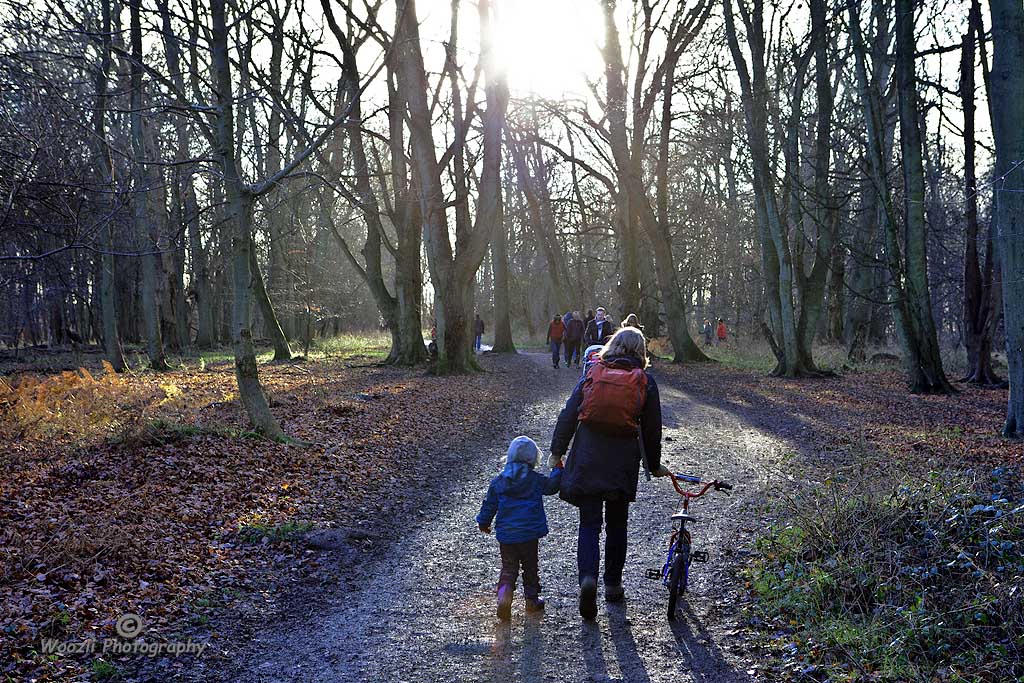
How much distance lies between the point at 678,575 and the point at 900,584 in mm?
1405

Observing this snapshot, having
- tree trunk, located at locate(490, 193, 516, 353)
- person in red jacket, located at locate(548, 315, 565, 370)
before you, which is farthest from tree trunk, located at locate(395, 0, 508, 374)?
tree trunk, located at locate(490, 193, 516, 353)

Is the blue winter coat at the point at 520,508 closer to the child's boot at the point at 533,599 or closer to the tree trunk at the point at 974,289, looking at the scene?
the child's boot at the point at 533,599

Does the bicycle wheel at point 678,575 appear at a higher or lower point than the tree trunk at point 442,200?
lower

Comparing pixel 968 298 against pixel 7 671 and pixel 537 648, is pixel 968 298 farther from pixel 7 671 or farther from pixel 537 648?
pixel 7 671

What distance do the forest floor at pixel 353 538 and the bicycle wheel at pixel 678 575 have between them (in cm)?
16

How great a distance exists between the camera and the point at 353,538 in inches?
294

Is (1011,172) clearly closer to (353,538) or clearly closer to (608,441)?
(608,441)

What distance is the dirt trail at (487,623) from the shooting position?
477 centimetres

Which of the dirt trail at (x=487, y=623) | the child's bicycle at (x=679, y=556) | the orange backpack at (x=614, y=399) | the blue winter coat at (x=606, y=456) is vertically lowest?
the dirt trail at (x=487, y=623)

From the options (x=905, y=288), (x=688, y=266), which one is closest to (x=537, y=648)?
(x=905, y=288)

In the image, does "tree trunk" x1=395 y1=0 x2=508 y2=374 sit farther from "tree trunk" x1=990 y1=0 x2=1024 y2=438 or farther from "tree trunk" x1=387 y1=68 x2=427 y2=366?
"tree trunk" x1=990 y1=0 x2=1024 y2=438

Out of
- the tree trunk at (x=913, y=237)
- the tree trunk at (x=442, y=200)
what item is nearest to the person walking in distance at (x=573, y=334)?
the tree trunk at (x=442, y=200)

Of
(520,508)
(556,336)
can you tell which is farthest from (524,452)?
(556,336)

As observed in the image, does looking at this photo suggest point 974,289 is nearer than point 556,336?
Yes
